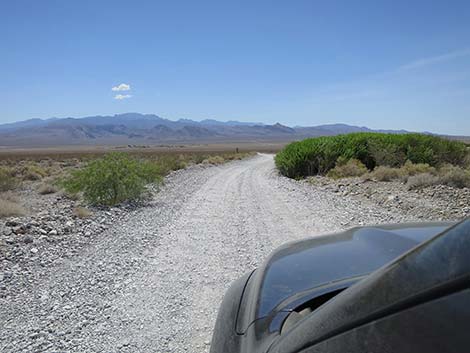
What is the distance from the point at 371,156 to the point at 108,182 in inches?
562

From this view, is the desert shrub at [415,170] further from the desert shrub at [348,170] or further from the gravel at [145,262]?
the gravel at [145,262]

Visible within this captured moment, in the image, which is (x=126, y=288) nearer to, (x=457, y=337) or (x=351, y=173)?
(x=457, y=337)

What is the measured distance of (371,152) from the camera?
20.3 meters

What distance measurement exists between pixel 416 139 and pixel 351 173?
17.1 feet

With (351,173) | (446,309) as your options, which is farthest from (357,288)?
Answer: (351,173)

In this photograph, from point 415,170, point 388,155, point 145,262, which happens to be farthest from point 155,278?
point 388,155

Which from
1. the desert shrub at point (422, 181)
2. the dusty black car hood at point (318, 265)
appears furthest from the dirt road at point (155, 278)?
the desert shrub at point (422, 181)

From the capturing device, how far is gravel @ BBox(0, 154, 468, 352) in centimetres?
388

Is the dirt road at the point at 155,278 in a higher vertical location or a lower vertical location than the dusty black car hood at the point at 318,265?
lower

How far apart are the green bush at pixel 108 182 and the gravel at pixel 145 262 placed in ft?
2.70

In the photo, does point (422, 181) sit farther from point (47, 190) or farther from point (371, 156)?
point (47, 190)

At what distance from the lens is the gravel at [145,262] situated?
12.7 feet

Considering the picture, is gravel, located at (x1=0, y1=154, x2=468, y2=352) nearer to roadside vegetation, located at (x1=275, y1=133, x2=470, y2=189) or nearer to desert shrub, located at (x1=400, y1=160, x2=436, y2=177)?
desert shrub, located at (x1=400, y1=160, x2=436, y2=177)

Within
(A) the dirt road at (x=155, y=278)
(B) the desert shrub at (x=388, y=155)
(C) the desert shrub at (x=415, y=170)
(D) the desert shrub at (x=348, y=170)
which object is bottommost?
(A) the dirt road at (x=155, y=278)
